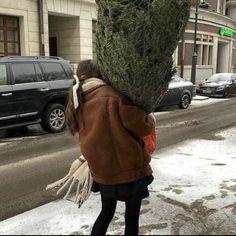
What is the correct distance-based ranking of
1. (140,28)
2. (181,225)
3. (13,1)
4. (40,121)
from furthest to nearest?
1. (13,1)
2. (40,121)
3. (181,225)
4. (140,28)

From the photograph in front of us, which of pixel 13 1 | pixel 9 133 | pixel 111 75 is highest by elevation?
pixel 13 1

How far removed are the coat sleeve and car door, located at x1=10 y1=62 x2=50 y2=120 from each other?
6.35 m

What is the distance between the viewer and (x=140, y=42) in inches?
106

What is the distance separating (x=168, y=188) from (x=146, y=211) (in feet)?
2.75

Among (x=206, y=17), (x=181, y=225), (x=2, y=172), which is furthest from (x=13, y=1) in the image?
(x=206, y=17)

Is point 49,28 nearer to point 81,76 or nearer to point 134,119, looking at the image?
point 81,76

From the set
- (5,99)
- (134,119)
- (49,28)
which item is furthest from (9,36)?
(134,119)

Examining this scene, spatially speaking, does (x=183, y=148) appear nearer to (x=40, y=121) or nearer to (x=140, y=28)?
→ (x=40, y=121)

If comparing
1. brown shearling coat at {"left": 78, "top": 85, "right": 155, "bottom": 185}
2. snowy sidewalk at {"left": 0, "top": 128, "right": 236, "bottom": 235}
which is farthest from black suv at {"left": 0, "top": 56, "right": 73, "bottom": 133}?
brown shearling coat at {"left": 78, "top": 85, "right": 155, "bottom": 185}

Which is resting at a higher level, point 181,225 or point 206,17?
point 206,17

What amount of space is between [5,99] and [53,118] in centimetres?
149

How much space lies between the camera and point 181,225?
3.91m

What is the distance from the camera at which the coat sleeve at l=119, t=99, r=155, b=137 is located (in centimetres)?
276

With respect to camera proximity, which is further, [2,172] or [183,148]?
[183,148]
